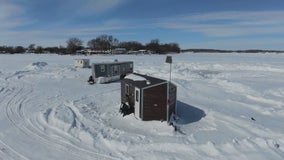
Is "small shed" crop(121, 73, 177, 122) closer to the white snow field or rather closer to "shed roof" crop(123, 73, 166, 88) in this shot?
"shed roof" crop(123, 73, 166, 88)

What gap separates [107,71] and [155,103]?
1342 cm

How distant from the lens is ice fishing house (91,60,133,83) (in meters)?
23.1

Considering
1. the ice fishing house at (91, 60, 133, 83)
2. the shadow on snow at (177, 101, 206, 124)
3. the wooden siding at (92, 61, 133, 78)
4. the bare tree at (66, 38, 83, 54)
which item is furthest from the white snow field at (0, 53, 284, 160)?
the bare tree at (66, 38, 83, 54)

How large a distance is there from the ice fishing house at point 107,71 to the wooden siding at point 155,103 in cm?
1206

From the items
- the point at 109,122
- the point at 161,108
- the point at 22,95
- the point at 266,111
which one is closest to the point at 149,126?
the point at 161,108

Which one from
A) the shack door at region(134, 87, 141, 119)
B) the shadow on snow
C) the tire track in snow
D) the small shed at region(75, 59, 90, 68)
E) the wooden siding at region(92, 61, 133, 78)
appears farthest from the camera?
the small shed at region(75, 59, 90, 68)

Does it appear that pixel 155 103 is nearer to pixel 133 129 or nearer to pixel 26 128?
pixel 133 129

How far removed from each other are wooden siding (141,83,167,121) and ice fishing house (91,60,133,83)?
39.6 ft

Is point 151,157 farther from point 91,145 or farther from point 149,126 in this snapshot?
point 149,126

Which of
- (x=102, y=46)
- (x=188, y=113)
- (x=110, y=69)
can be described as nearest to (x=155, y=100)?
(x=188, y=113)

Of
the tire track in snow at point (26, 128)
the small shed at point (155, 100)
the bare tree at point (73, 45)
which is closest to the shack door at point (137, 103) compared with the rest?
the small shed at point (155, 100)

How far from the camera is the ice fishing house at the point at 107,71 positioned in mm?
23128

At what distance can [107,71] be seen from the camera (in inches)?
950

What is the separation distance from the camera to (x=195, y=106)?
1379 cm
